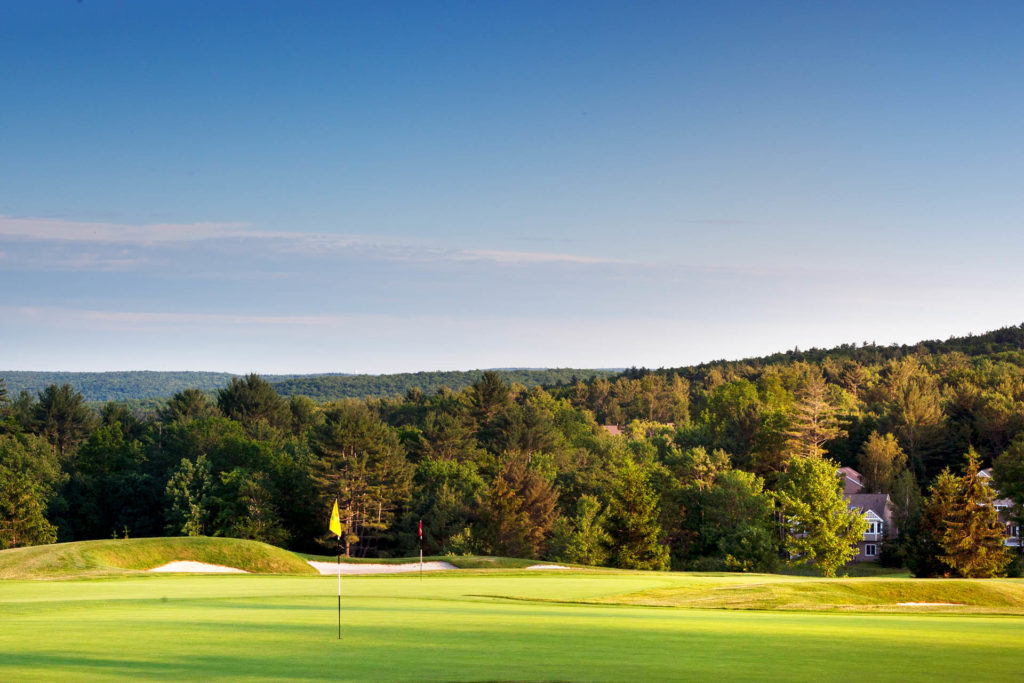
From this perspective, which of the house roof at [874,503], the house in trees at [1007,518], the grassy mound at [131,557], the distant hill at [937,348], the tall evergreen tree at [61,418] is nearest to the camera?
the grassy mound at [131,557]

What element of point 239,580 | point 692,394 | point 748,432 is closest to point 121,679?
point 239,580

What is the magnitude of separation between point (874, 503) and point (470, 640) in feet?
251

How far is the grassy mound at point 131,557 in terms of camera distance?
105 feet

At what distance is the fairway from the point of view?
1155 centimetres

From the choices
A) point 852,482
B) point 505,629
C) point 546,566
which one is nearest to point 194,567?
point 546,566

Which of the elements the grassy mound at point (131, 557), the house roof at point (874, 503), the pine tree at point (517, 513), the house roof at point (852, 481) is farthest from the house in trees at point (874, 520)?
the grassy mound at point (131, 557)

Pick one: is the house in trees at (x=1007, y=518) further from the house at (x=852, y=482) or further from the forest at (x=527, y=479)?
the house at (x=852, y=482)

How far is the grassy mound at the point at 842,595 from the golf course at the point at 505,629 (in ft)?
0.29

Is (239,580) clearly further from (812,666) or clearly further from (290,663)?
(812,666)

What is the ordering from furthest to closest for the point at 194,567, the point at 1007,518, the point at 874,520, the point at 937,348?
1. the point at 937,348
2. the point at 874,520
3. the point at 1007,518
4. the point at 194,567

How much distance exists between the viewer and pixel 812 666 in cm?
1202

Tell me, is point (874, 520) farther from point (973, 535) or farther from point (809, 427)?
point (973, 535)

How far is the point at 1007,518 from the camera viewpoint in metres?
63.4

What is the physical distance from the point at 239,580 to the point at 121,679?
2015cm
